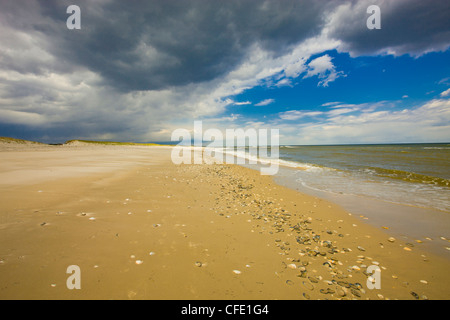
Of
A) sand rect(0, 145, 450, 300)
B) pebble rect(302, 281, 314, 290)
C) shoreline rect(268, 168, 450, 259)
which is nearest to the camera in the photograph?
sand rect(0, 145, 450, 300)

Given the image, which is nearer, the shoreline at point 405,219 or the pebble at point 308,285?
the pebble at point 308,285

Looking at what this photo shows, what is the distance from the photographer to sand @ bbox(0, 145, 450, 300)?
11.9 ft

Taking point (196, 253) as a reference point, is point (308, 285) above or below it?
below

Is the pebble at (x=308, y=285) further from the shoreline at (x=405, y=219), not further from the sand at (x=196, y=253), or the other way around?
the shoreline at (x=405, y=219)

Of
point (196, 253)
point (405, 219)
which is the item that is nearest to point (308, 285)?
point (196, 253)

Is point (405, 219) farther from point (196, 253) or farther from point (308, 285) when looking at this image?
point (196, 253)

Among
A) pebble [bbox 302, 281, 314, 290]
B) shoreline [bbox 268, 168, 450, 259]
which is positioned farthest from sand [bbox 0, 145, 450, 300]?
shoreline [bbox 268, 168, 450, 259]

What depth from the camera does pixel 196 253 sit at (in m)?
4.87

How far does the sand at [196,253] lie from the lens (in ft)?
11.9

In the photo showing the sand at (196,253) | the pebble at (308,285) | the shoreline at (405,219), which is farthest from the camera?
the shoreline at (405,219)

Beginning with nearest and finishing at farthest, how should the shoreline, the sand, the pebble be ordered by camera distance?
1. the sand
2. the pebble
3. the shoreline

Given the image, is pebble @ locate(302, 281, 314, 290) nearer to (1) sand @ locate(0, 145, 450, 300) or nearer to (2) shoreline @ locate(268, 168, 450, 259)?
(1) sand @ locate(0, 145, 450, 300)

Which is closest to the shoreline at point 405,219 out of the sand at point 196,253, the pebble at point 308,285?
the sand at point 196,253
